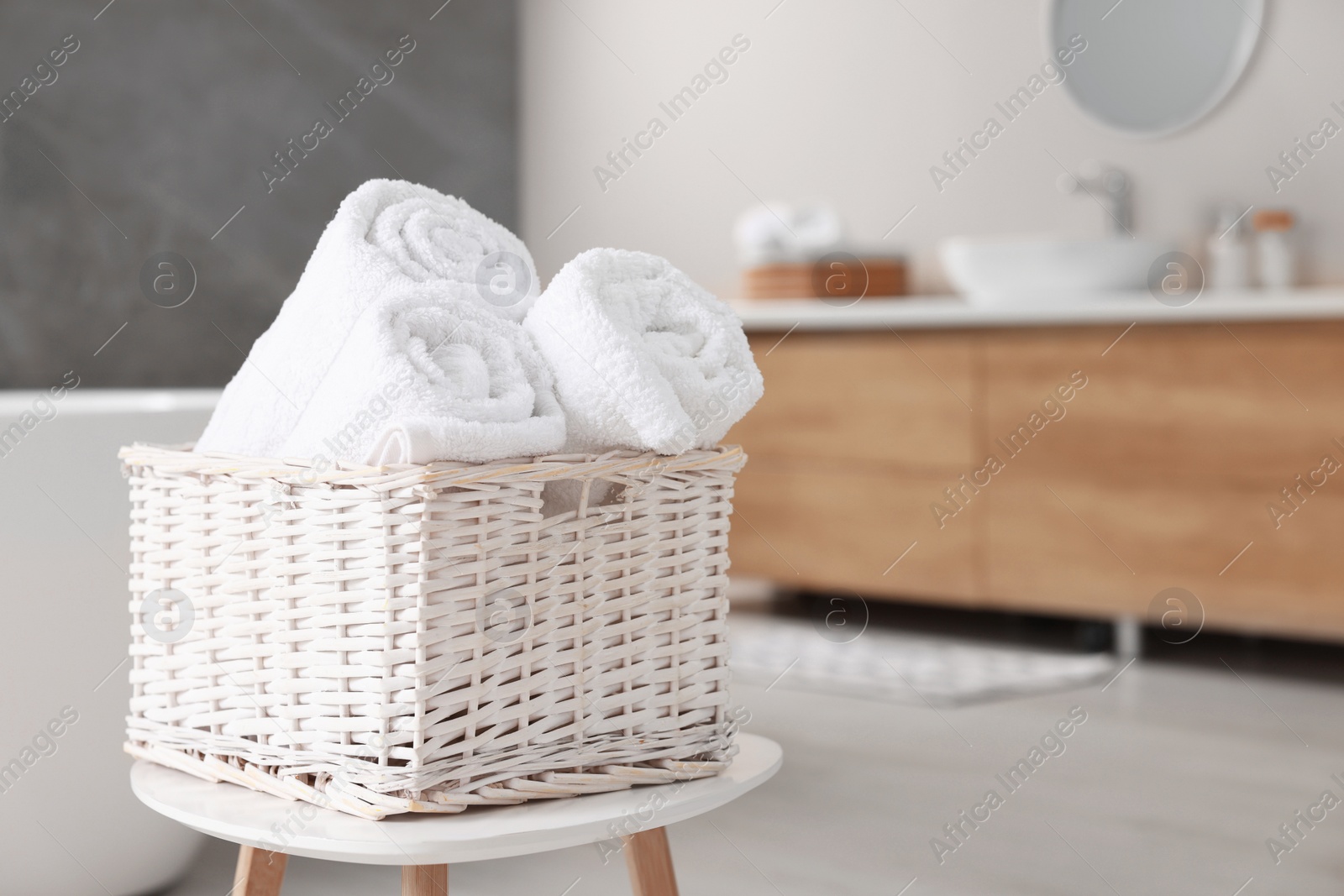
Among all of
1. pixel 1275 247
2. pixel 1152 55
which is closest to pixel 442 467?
pixel 1275 247

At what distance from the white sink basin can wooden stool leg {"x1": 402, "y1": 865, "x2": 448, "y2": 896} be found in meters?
2.30

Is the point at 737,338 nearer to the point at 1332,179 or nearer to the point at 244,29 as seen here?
the point at 1332,179

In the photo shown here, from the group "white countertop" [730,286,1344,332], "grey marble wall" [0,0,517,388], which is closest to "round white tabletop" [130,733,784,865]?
"white countertop" [730,286,1344,332]

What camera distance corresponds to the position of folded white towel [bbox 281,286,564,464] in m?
0.70

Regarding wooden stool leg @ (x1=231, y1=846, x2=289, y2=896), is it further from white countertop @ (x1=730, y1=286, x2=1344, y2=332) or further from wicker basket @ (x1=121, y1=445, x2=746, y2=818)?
white countertop @ (x1=730, y1=286, x2=1344, y2=332)

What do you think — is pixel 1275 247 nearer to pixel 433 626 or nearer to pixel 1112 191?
pixel 1112 191

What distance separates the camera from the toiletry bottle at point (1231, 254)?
3.00 meters

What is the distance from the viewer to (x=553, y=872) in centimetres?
161

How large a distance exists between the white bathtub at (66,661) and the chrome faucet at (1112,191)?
247 centimetres

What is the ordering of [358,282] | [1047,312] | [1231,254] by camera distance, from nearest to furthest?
[358,282], [1047,312], [1231,254]

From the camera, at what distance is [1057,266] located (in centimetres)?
288

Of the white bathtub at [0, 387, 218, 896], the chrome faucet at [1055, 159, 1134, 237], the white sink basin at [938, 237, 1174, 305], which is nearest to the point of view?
the white bathtub at [0, 387, 218, 896]

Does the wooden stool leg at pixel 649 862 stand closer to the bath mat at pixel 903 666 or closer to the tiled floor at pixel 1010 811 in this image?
the tiled floor at pixel 1010 811

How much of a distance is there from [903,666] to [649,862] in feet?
6.37
